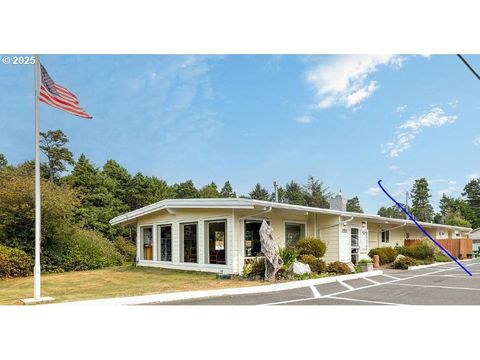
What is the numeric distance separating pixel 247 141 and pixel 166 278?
623cm

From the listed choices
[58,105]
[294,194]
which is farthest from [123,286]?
[294,194]

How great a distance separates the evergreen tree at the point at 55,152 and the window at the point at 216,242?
49.7 feet

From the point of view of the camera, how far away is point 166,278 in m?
11.5

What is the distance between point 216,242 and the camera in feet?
40.5

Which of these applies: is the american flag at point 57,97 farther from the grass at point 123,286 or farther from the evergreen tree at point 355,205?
the evergreen tree at point 355,205

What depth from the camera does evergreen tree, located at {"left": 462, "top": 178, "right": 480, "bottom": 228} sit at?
17612 millimetres

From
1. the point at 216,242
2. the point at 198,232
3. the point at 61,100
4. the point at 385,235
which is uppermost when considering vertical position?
the point at 61,100

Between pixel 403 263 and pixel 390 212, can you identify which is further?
pixel 390 212

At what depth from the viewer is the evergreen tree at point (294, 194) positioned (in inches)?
1289

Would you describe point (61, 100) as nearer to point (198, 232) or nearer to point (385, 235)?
point (198, 232)

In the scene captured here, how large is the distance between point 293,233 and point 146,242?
19.2 ft

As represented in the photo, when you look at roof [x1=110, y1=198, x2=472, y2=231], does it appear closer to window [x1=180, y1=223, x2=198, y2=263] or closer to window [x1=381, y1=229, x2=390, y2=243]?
window [x1=180, y1=223, x2=198, y2=263]
